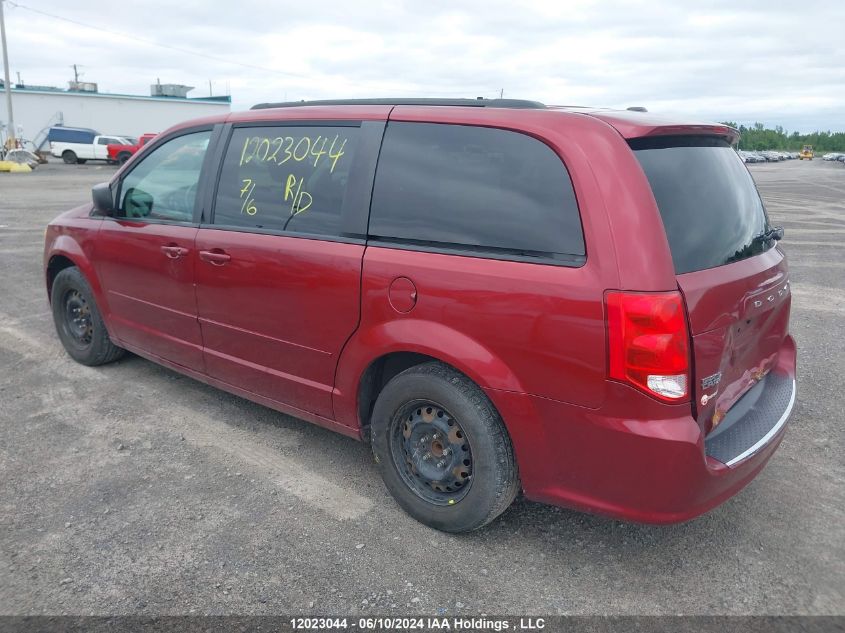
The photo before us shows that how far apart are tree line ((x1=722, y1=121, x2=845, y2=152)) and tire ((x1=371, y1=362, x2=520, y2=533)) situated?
375 ft

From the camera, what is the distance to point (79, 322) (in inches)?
197

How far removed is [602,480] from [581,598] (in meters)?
0.47

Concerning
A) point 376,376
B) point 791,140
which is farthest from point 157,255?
point 791,140

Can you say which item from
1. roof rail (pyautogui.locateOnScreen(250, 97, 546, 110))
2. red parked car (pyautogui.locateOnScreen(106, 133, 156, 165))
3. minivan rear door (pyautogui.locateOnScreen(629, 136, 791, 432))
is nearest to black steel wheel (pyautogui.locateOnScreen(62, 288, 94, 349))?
roof rail (pyautogui.locateOnScreen(250, 97, 546, 110))

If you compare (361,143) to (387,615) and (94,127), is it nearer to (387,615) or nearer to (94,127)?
(387,615)

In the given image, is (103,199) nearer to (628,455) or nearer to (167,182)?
(167,182)

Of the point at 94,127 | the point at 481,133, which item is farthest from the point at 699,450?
the point at 94,127

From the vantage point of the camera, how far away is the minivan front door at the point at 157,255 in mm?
3889

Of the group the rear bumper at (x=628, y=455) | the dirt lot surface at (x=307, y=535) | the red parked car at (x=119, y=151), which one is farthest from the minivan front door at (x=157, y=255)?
the red parked car at (x=119, y=151)

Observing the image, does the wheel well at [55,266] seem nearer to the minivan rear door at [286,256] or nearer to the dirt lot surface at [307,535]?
the dirt lot surface at [307,535]

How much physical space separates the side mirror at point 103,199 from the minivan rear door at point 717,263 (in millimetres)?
3341

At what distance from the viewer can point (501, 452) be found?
270 centimetres

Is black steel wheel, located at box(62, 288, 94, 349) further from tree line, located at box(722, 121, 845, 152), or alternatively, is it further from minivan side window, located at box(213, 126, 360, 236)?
tree line, located at box(722, 121, 845, 152)

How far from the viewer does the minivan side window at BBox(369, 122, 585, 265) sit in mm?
2539
